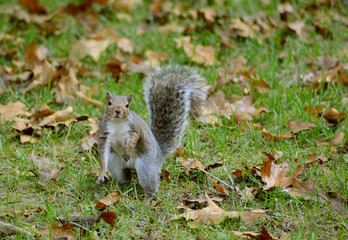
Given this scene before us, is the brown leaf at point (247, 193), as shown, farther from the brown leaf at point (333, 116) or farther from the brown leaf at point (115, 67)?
the brown leaf at point (115, 67)

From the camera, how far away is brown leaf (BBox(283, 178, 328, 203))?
196 centimetres

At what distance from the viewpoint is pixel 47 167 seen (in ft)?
7.50

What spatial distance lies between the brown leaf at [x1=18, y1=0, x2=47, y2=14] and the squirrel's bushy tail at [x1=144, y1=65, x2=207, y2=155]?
6.97 feet

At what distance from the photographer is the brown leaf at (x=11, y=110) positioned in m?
2.64

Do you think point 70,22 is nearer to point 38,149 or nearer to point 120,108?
point 38,149

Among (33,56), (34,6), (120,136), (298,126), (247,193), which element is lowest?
(247,193)

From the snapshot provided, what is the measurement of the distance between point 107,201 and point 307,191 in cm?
89

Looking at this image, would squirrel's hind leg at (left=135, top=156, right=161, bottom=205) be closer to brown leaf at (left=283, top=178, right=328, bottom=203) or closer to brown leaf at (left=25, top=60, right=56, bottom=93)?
A: brown leaf at (left=283, top=178, right=328, bottom=203)

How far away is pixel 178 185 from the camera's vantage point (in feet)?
7.22

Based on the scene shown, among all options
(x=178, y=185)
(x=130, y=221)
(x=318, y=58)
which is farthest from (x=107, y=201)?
(x=318, y=58)

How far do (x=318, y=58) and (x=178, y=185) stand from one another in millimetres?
1523

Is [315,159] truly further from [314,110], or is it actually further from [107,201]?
[107,201]

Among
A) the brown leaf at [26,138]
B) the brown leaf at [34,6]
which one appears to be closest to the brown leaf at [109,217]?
the brown leaf at [26,138]

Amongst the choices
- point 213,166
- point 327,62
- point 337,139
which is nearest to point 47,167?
point 213,166
